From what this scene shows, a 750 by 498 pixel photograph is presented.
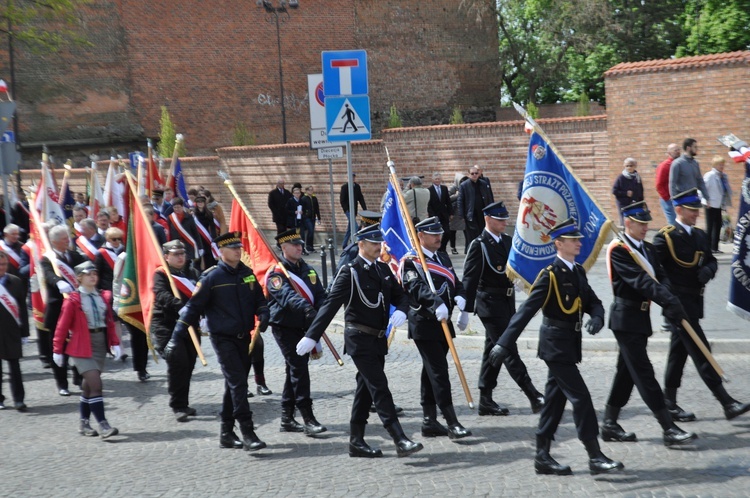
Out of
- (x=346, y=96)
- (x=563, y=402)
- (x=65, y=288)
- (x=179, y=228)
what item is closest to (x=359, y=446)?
(x=563, y=402)

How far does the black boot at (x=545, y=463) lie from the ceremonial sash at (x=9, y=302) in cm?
605

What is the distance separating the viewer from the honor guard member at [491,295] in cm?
909

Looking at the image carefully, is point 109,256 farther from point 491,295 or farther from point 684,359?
point 684,359

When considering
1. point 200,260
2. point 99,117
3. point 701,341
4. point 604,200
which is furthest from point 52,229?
point 99,117

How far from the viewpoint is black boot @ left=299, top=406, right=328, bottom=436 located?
8953mm

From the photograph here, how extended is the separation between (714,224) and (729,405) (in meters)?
9.71

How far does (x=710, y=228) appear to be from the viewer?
17.4 metres

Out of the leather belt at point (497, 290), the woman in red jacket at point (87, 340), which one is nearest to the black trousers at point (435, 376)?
the leather belt at point (497, 290)

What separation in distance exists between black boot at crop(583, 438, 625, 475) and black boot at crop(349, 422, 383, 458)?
69.8 inches

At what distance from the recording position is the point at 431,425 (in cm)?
862

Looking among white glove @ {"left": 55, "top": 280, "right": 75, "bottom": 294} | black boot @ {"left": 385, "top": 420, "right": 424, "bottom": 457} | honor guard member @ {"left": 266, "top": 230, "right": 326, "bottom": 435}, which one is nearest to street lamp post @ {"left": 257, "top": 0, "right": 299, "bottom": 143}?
white glove @ {"left": 55, "top": 280, "right": 75, "bottom": 294}

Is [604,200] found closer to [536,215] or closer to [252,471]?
[536,215]

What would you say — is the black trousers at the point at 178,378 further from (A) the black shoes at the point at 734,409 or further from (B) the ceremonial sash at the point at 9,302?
(A) the black shoes at the point at 734,409

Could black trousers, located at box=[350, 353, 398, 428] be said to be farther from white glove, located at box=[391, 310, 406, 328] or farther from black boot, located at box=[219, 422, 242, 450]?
black boot, located at box=[219, 422, 242, 450]
